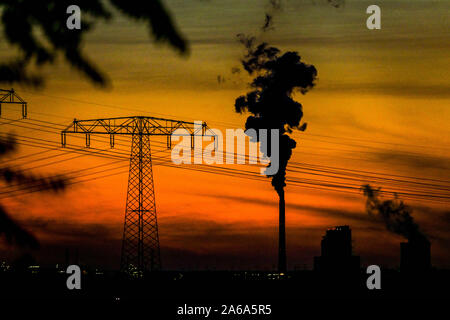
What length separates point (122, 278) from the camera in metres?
81.2

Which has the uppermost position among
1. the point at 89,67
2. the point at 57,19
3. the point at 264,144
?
the point at 264,144
